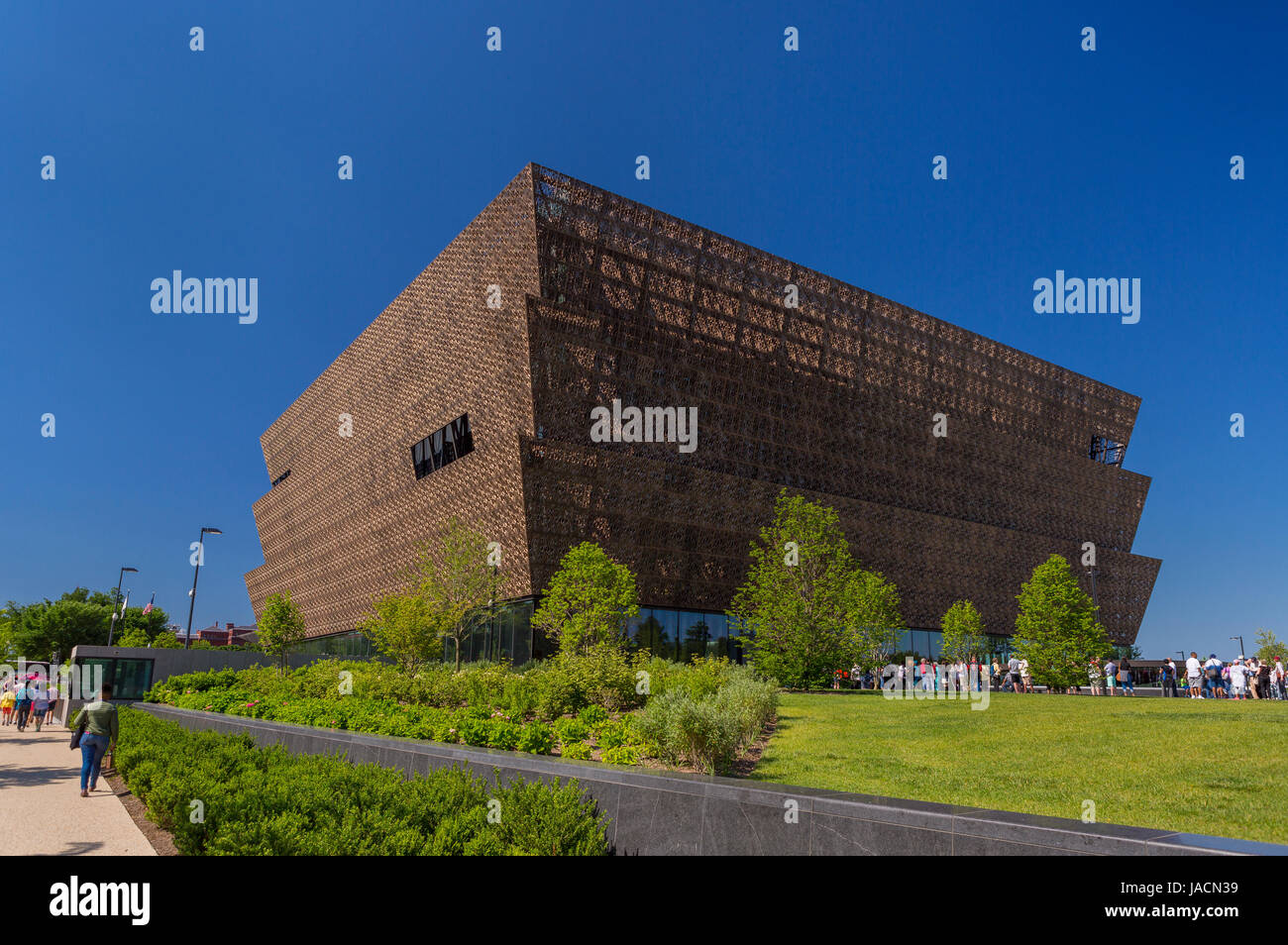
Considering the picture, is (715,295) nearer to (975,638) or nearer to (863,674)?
(863,674)

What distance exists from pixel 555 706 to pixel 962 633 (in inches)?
1569

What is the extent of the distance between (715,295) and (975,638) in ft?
95.1

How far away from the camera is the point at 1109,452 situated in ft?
222

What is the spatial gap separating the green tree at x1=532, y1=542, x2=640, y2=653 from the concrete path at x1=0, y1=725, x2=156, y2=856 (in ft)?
52.7

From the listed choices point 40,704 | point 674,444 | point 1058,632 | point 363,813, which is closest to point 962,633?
point 1058,632

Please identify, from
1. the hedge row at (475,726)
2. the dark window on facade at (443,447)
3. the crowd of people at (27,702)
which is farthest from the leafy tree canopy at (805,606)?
→ the crowd of people at (27,702)

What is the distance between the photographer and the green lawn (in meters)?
8.46

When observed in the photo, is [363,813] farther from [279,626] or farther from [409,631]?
[279,626]

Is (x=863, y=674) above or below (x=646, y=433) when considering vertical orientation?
below

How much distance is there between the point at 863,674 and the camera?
4122cm

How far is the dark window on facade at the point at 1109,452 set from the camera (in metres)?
67.1

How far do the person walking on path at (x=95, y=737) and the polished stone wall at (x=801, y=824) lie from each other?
7.52 meters

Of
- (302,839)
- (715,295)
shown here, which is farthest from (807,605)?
(302,839)
